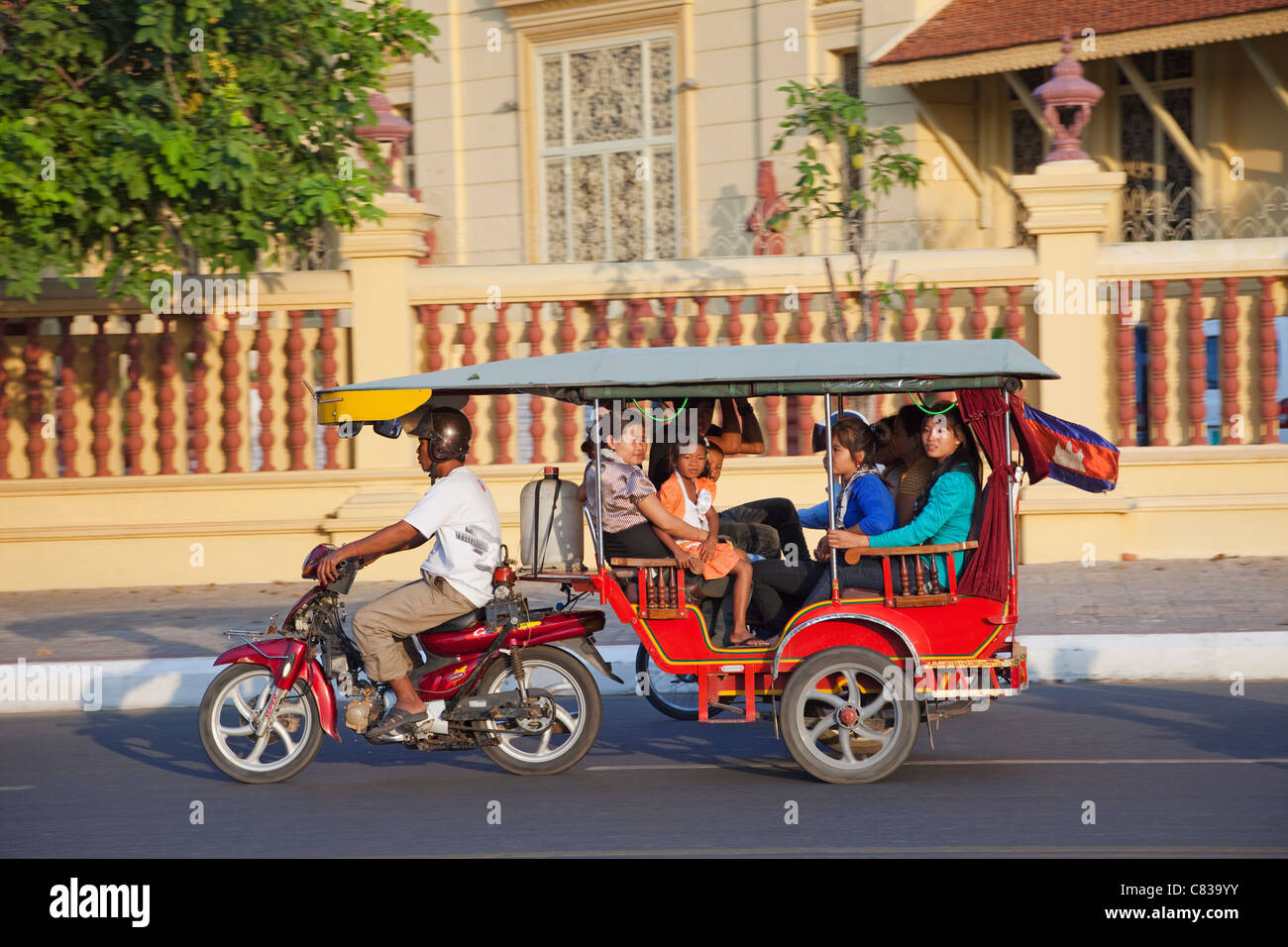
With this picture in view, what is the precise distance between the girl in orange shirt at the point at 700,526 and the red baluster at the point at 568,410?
15.1ft

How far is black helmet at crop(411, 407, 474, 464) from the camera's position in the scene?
261 inches

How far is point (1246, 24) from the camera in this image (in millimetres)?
13789

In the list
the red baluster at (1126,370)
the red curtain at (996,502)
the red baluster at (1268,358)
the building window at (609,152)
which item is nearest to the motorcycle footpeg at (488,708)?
the red curtain at (996,502)

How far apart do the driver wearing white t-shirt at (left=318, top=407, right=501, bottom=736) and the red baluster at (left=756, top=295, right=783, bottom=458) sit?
524 centimetres

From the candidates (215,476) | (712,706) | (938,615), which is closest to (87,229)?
(215,476)

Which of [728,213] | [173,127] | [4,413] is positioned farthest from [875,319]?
[4,413]

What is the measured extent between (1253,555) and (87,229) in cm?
877

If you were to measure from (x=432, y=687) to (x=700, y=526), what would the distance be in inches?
54.8

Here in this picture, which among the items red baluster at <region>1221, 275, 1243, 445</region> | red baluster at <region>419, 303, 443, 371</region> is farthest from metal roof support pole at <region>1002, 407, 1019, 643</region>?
red baluster at <region>419, 303, 443, 371</region>

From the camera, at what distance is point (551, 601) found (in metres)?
10.8

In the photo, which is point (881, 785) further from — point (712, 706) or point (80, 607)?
point (80, 607)

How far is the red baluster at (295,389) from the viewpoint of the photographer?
1182 centimetres

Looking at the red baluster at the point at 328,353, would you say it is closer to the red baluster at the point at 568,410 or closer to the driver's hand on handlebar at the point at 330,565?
the red baluster at the point at 568,410

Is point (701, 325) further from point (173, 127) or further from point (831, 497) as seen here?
point (831, 497)
